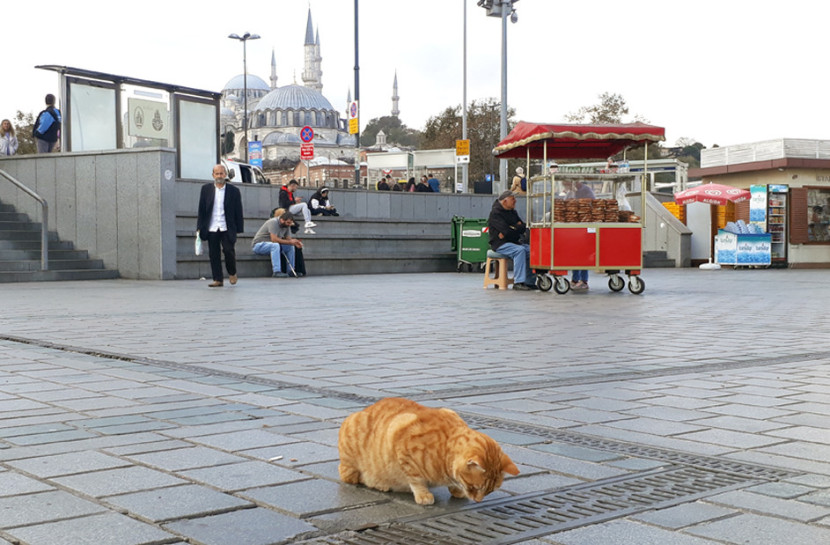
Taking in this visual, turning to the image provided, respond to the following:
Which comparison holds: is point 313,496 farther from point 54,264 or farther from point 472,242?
point 472,242

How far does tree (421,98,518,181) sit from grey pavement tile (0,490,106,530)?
63162 mm

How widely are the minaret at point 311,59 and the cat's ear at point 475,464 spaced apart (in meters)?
196

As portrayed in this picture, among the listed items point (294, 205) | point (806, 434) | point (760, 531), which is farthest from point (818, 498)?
point (294, 205)

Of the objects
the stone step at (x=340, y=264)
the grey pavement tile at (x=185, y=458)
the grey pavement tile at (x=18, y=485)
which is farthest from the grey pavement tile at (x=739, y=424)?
the stone step at (x=340, y=264)

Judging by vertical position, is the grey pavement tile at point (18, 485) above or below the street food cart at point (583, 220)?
below

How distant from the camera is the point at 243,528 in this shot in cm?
294

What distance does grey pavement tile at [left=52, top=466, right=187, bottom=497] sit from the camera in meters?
3.37

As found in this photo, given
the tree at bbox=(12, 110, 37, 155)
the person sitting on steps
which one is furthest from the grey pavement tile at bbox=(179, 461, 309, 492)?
the tree at bbox=(12, 110, 37, 155)

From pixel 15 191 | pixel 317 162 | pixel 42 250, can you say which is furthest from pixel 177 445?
pixel 317 162

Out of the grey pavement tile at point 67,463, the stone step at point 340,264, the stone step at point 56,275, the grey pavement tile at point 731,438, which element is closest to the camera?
the grey pavement tile at point 67,463

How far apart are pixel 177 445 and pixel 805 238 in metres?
30.4

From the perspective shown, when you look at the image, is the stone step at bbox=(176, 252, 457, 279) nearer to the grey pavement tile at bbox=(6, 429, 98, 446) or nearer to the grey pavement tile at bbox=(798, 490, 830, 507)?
the grey pavement tile at bbox=(6, 429, 98, 446)

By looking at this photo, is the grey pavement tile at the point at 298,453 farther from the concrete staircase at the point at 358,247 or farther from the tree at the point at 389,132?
the tree at the point at 389,132

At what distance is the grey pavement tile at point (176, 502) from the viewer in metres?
3.08
